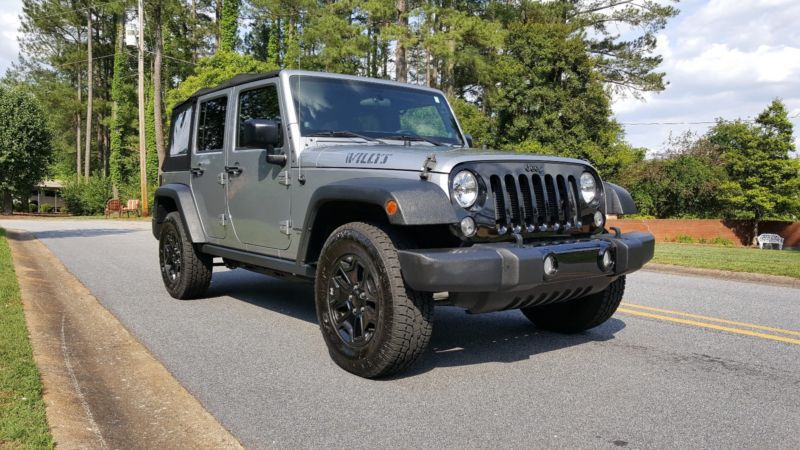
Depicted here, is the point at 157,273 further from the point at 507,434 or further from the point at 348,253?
the point at 507,434

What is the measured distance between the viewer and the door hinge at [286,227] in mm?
4898

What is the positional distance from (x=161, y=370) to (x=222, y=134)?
254 cm

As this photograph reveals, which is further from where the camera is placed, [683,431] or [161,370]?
[161,370]

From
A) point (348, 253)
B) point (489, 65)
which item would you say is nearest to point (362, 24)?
point (489, 65)

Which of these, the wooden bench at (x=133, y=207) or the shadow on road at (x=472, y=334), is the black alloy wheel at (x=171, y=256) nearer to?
the shadow on road at (x=472, y=334)

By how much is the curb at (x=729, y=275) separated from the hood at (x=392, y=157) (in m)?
6.69

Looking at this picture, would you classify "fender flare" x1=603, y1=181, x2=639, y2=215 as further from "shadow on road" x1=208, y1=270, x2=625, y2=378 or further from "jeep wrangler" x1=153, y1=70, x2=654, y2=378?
"shadow on road" x1=208, y1=270, x2=625, y2=378

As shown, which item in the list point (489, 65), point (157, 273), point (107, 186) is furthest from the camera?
point (107, 186)

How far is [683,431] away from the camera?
3.19 m

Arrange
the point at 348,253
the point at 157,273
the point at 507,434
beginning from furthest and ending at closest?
1. the point at 157,273
2. the point at 348,253
3. the point at 507,434

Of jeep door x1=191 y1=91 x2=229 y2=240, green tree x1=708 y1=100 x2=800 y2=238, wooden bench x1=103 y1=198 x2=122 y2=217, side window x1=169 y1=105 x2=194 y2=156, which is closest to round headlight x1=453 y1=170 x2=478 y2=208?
jeep door x1=191 y1=91 x2=229 y2=240

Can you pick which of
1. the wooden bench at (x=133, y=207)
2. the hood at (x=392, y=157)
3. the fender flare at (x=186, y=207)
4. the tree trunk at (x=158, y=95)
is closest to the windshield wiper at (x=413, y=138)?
the hood at (x=392, y=157)

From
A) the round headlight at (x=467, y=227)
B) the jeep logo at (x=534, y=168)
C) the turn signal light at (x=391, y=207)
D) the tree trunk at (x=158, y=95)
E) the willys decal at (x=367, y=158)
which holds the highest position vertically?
the tree trunk at (x=158, y=95)

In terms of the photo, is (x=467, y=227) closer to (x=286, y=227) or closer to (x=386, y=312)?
(x=386, y=312)
